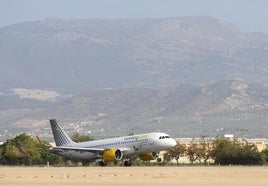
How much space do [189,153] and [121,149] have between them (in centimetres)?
3456

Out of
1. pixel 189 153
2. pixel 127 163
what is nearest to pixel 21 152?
pixel 189 153

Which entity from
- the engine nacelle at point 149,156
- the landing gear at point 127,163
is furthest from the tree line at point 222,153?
the landing gear at point 127,163

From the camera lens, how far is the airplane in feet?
345

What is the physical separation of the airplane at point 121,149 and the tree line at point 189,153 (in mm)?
6035

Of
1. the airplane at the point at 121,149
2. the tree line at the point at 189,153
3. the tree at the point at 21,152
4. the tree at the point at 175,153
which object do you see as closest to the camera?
the airplane at the point at 121,149

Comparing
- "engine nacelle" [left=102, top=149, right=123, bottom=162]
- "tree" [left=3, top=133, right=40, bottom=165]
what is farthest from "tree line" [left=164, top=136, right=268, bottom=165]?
"tree" [left=3, top=133, right=40, bottom=165]

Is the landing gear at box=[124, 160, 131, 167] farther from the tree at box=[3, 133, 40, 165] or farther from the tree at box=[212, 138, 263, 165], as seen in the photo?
the tree at box=[3, 133, 40, 165]

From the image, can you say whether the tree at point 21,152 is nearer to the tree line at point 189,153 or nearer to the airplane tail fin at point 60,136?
the tree line at point 189,153

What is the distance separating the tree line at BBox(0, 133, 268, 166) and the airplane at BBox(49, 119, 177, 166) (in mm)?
6035

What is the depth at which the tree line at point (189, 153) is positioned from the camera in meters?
107
